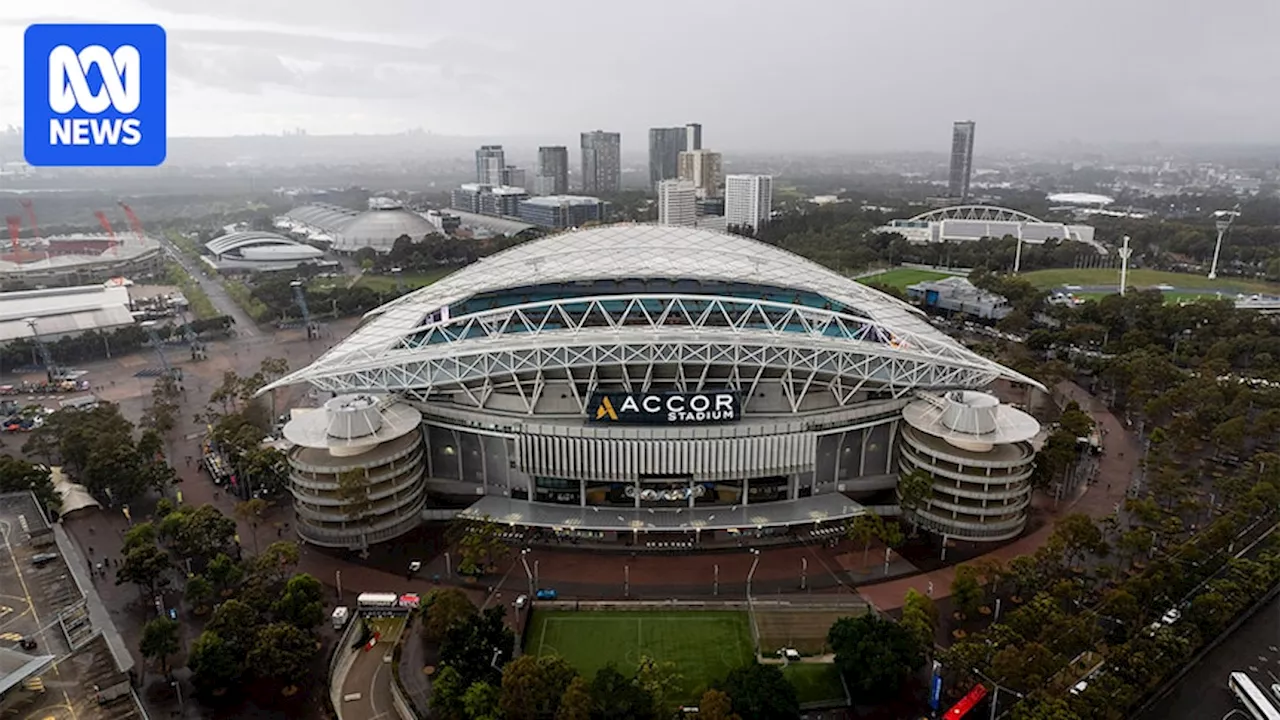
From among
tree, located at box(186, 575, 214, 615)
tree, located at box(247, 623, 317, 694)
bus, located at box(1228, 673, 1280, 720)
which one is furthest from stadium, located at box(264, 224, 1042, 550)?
bus, located at box(1228, 673, 1280, 720)

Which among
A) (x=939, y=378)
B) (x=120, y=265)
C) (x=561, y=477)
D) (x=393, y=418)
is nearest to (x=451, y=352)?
(x=393, y=418)

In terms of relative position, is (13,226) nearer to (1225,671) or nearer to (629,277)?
(629,277)

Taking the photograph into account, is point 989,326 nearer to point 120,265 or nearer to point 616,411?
point 616,411

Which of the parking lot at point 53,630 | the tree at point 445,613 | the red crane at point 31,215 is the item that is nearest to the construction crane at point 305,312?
the parking lot at point 53,630

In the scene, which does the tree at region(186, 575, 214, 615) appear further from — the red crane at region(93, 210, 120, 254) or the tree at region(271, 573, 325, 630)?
the red crane at region(93, 210, 120, 254)

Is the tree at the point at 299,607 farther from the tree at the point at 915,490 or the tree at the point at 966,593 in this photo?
the tree at the point at 915,490

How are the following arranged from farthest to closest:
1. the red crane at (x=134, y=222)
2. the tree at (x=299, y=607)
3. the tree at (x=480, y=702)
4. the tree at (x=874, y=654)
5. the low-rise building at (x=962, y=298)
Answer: the red crane at (x=134, y=222), the low-rise building at (x=962, y=298), the tree at (x=299, y=607), the tree at (x=874, y=654), the tree at (x=480, y=702)

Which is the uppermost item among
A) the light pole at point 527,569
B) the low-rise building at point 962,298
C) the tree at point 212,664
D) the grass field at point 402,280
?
the low-rise building at point 962,298
